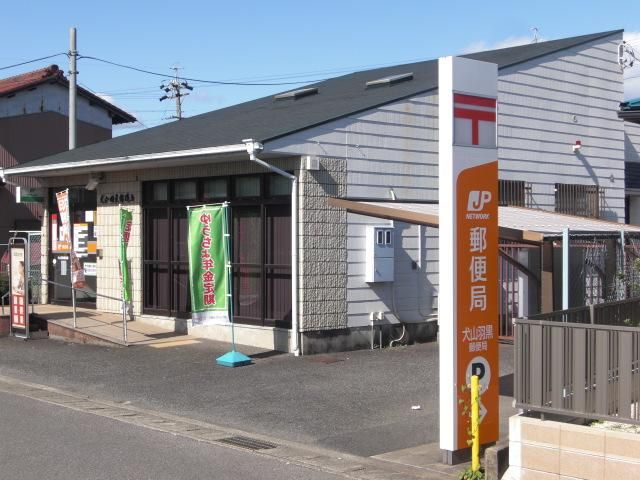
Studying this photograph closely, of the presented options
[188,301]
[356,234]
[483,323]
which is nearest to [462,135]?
[483,323]

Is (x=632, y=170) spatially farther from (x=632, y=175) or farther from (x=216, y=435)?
(x=216, y=435)

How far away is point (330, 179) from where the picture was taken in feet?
45.0

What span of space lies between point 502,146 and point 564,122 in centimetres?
230

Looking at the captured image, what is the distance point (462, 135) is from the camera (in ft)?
24.7

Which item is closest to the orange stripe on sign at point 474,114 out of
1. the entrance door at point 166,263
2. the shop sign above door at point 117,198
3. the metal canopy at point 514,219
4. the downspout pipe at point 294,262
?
the metal canopy at point 514,219

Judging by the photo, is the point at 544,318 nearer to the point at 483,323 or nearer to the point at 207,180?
the point at 483,323

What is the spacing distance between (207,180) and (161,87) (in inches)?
1501

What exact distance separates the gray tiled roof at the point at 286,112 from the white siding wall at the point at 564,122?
393 mm

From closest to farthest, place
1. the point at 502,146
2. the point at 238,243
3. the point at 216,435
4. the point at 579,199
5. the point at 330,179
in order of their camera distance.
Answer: the point at 216,435 < the point at 330,179 < the point at 238,243 < the point at 502,146 < the point at 579,199

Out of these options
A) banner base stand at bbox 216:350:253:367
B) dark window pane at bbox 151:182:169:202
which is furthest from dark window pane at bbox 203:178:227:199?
banner base stand at bbox 216:350:253:367

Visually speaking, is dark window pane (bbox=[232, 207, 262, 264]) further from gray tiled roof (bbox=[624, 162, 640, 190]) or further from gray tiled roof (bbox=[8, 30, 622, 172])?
gray tiled roof (bbox=[624, 162, 640, 190])

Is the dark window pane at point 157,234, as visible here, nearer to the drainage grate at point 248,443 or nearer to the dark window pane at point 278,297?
the dark window pane at point 278,297

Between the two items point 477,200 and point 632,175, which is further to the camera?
point 632,175

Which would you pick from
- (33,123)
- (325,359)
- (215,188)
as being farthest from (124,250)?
(33,123)
